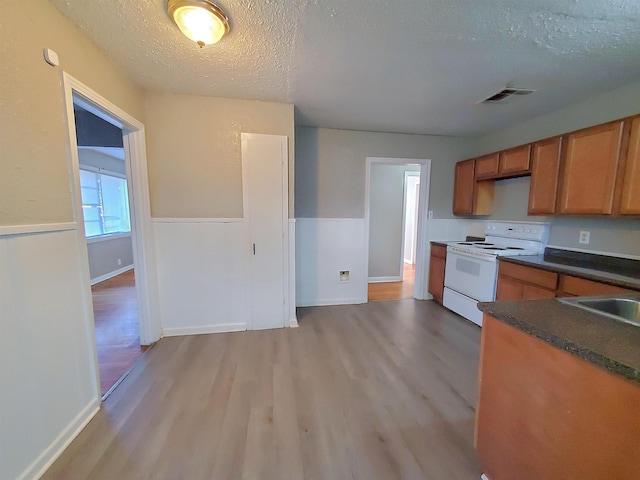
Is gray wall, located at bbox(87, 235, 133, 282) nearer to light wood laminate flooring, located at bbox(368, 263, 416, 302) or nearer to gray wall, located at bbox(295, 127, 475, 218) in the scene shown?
gray wall, located at bbox(295, 127, 475, 218)

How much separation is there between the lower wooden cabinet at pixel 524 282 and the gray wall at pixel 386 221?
7.46 ft

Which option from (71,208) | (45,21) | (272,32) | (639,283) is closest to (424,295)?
(639,283)

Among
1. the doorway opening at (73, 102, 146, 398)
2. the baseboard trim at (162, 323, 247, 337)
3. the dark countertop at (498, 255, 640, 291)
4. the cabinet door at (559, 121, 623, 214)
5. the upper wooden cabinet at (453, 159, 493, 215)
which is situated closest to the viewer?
the dark countertop at (498, 255, 640, 291)

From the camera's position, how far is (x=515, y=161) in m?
2.63

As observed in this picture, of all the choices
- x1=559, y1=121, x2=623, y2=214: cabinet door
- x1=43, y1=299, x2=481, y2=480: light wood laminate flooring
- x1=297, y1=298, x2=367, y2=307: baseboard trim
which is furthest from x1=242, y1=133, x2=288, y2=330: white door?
x1=559, y1=121, x2=623, y2=214: cabinet door

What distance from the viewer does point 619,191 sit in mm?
1829

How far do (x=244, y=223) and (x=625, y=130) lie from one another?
3220 millimetres

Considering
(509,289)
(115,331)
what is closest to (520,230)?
Answer: (509,289)

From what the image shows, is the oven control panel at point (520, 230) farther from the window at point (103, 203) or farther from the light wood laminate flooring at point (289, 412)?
the window at point (103, 203)

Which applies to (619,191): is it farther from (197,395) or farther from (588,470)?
(197,395)

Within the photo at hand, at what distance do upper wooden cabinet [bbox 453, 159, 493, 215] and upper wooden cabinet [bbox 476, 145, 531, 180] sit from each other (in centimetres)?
11

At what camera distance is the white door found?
2467mm

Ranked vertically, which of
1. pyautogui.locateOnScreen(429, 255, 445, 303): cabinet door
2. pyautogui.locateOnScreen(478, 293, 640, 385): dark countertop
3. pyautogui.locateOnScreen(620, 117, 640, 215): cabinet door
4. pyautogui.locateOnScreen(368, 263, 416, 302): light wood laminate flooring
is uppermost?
pyautogui.locateOnScreen(620, 117, 640, 215): cabinet door

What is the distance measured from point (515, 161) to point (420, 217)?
4.22 feet
